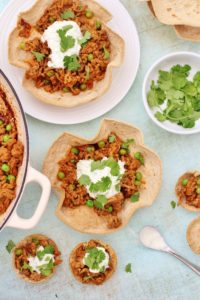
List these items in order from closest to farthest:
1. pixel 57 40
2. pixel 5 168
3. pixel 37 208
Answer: pixel 37 208 < pixel 5 168 < pixel 57 40

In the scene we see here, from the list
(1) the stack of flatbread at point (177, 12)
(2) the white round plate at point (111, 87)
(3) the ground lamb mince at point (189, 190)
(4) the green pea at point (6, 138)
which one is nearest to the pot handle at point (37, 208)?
(4) the green pea at point (6, 138)

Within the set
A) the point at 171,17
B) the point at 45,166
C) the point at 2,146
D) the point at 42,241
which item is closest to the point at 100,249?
the point at 42,241

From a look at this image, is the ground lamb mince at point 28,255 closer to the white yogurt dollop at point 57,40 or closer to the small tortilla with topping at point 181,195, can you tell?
the small tortilla with topping at point 181,195

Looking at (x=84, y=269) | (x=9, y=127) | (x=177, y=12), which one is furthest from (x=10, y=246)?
(x=177, y=12)

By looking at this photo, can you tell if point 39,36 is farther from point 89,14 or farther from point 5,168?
point 5,168

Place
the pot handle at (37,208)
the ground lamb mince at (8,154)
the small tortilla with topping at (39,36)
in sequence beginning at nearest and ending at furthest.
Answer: the pot handle at (37,208) < the ground lamb mince at (8,154) < the small tortilla with topping at (39,36)

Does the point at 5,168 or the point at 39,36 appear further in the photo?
the point at 39,36
